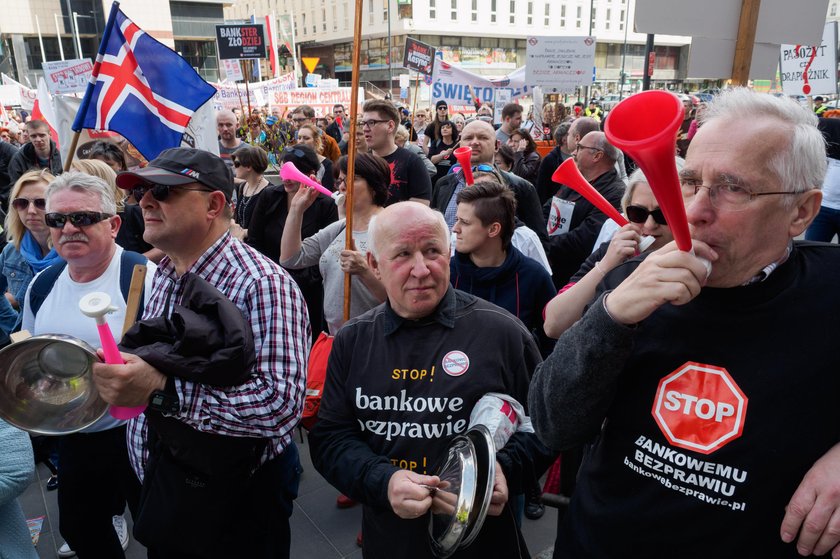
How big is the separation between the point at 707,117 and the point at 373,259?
1.19m

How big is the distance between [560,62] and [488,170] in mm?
7108

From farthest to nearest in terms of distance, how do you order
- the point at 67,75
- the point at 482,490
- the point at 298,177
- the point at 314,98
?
1. the point at 314,98
2. the point at 67,75
3. the point at 298,177
4. the point at 482,490

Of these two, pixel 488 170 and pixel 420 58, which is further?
pixel 420 58

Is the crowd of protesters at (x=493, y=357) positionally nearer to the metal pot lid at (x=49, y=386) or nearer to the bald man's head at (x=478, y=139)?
the metal pot lid at (x=49, y=386)

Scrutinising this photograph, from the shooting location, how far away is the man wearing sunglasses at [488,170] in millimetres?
4004

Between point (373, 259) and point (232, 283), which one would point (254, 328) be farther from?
point (373, 259)

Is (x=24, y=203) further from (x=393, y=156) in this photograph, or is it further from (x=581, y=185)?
(x=581, y=185)

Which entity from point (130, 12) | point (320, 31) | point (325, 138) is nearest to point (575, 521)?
point (325, 138)

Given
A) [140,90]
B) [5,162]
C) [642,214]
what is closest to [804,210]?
[642,214]

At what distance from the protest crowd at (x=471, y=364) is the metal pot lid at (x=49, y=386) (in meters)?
0.14

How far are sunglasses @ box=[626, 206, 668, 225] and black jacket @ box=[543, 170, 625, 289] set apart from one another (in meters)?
1.68

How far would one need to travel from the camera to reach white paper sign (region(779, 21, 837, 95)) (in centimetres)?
809

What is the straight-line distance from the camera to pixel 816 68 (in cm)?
827

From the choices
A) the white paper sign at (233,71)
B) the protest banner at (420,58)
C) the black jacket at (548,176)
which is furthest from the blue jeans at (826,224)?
the white paper sign at (233,71)
